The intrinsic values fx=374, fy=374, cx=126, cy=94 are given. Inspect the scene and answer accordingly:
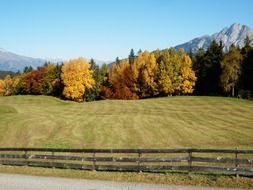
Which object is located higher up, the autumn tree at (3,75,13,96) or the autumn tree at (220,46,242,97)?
the autumn tree at (220,46,242,97)

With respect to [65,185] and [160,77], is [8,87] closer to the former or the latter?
[160,77]

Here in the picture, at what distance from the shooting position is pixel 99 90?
12150 centimetres

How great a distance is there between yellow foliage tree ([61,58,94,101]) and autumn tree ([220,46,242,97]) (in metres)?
44.1

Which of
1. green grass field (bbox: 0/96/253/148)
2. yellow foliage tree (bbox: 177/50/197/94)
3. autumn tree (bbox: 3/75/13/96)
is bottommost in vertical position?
green grass field (bbox: 0/96/253/148)

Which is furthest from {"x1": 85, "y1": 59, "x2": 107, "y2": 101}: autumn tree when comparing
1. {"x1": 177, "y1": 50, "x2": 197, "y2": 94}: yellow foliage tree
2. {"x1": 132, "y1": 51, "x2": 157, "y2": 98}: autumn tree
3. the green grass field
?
the green grass field

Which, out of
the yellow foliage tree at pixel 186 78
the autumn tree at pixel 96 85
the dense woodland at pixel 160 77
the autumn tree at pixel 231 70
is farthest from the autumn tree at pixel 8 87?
the autumn tree at pixel 231 70

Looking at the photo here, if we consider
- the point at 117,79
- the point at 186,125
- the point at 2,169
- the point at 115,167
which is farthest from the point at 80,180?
the point at 117,79

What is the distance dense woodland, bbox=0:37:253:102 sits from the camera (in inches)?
3509

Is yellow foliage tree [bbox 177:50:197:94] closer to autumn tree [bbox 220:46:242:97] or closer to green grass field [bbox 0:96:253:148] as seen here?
autumn tree [bbox 220:46:242:97]

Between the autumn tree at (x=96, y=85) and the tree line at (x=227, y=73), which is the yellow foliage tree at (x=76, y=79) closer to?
the autumn tree at (x=96, y=85)

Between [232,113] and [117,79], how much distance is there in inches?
2246

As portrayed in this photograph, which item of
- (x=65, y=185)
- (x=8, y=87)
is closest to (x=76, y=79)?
(x=8, y=87)

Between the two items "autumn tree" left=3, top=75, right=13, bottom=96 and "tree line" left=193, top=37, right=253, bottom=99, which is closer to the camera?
"tree line" left=193, top=37, right=253, bottom=99

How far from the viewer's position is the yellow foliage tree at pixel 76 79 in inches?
4444
